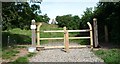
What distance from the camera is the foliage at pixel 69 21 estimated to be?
23.8 m

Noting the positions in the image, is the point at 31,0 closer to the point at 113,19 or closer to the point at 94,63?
the point at 113,19

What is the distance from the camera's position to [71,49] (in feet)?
41.6

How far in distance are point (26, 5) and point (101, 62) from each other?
8.46m

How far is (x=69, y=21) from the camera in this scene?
972 inches

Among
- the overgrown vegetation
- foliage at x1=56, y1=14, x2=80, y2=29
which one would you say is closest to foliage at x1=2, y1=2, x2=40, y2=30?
the overgrown vegetation

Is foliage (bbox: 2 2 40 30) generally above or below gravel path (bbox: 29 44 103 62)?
above

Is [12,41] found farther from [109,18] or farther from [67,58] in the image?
[67,58]

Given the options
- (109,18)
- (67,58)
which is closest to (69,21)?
(109,18)

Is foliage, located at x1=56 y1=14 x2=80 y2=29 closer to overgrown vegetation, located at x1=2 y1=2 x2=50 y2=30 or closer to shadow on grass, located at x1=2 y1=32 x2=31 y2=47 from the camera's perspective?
shadow on grass, located at x1=2 y1=32 x2=31 y2=47

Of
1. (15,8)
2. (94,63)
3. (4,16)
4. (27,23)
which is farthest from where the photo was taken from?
(27,23)

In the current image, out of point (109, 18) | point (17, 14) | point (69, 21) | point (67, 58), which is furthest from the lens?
point (69, 21)

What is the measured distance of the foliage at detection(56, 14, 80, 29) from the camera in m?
23.8

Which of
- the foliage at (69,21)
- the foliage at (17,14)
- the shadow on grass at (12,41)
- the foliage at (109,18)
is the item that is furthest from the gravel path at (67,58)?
the foliage at (69,21)

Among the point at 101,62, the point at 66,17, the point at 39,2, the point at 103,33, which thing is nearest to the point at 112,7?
the point at 103,33
